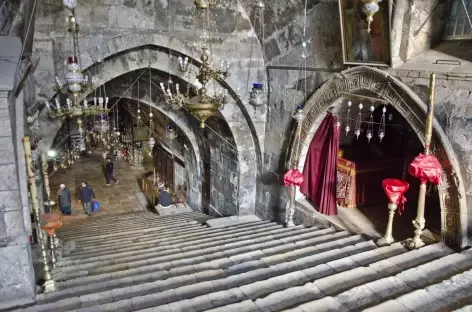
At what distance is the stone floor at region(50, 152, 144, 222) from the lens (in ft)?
36.9

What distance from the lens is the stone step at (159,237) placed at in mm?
5633

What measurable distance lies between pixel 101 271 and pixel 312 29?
192 inches

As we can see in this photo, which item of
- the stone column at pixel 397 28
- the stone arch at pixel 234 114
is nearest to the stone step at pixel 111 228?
the stone arch at pixel 234 114

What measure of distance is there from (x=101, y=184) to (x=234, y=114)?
295 inches

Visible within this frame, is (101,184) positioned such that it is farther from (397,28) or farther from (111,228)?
(397,28)

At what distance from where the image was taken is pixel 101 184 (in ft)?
43.7

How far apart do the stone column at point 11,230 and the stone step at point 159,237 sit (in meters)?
1.68

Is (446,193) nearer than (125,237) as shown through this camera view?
Yes

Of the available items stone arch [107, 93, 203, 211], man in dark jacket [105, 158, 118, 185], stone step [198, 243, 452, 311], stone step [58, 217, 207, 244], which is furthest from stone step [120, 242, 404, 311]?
man in dark jacket [105, 158, 118, 185]

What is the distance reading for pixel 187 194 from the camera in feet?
37.6

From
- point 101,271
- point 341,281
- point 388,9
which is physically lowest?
point 101,271

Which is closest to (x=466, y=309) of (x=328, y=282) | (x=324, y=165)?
(x=328, y=282)

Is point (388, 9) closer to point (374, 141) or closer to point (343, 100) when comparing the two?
point (343, 100)

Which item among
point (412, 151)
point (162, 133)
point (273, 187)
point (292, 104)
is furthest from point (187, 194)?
point (412, 151)
